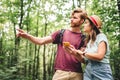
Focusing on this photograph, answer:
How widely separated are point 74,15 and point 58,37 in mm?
433

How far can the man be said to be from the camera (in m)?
3.83

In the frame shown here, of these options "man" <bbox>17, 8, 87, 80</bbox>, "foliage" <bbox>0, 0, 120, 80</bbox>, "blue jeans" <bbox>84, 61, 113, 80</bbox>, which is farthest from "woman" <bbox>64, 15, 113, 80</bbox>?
"foliage" <bbox>0, 0, 120, 80</bbox>

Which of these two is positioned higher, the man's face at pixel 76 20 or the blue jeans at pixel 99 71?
the man's face at pixel 76 20

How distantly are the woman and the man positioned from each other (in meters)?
0.50

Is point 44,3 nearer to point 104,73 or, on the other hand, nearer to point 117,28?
point 117,28

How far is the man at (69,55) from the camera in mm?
3832

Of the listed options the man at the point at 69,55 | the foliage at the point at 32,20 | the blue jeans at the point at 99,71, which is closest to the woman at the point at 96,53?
the blue jeans at the point at 99,71

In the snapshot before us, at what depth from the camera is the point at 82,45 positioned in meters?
3.87

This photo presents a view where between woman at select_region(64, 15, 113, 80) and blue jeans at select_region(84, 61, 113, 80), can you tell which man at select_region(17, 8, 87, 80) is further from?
blue jeans at select_region(84, 61, 113, 80)

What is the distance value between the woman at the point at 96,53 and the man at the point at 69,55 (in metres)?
0.50

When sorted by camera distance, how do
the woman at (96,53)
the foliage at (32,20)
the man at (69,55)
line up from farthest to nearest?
the foliage at (32,20), the man at (69,55), the woman at (96,53)

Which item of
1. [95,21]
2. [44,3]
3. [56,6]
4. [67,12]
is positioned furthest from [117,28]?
→ [44,3]

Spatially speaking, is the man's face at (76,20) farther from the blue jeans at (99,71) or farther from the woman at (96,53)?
the blue jeans at (99,71)

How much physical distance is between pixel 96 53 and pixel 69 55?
2.60 ft
